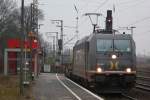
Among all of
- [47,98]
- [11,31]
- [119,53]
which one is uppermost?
[11,31]

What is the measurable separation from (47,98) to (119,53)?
5320 mm

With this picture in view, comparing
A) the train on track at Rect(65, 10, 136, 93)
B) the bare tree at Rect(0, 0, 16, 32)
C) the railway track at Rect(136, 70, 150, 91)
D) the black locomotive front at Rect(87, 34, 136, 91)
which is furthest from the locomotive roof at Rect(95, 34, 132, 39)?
the bare tree at Rect(0, 0, 16, 32)

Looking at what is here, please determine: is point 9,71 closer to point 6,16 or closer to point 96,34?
point 96,34

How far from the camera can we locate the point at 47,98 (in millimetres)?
23672

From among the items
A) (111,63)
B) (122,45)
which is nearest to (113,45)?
(122,45)

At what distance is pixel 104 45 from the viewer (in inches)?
1080

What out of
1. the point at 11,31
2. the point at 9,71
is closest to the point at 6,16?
the point at 11,31

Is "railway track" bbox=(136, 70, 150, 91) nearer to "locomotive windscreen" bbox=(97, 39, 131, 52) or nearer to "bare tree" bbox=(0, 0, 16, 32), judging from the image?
"locomotive windscreen" bbox=(97, 39, 131, 52)

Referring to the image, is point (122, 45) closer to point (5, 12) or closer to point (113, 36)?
point (113, 36)

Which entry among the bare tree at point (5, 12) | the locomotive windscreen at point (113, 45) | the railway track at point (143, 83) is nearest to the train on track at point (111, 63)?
the locomotive windscreen at point (113, 45)

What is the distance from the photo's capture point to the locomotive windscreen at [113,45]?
2728 centimetres

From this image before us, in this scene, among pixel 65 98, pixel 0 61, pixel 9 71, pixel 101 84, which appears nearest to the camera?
pixel 65 98

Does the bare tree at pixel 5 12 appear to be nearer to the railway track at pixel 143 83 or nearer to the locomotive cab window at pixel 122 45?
the railway track at pixel 143 83

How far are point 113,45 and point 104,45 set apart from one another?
0.48 metres
